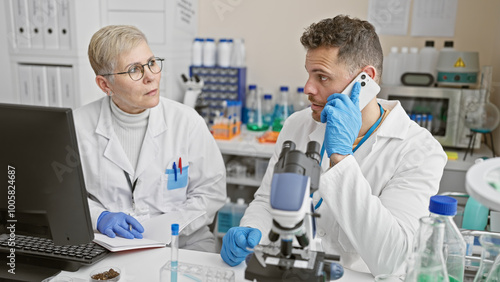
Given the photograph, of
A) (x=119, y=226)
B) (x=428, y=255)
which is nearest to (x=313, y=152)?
(x=428, y=255)

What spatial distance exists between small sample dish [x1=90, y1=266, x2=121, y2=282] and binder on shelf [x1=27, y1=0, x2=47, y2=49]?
187cm

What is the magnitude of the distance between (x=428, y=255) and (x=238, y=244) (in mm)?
492

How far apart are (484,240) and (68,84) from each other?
2.29 m

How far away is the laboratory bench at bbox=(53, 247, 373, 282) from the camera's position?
110cm

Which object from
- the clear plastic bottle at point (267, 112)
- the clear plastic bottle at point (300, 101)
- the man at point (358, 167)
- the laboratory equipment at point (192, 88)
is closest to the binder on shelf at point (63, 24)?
the laboratory equipment at point (192, 88)

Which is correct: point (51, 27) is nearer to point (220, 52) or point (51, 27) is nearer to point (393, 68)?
point (220, 52)

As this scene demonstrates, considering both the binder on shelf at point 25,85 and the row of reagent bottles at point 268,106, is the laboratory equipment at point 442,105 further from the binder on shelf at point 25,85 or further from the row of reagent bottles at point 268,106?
the binder on shelf at point 25,85

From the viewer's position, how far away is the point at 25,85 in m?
2.58

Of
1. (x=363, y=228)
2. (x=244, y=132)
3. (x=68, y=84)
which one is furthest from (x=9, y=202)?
(x=244, y=132)

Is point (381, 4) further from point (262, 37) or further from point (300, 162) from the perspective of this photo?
point (300, 162)

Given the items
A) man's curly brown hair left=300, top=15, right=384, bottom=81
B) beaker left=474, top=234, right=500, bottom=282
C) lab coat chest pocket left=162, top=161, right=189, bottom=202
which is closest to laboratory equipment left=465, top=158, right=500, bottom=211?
beaker left=474, top=234, right=500, bottom=282

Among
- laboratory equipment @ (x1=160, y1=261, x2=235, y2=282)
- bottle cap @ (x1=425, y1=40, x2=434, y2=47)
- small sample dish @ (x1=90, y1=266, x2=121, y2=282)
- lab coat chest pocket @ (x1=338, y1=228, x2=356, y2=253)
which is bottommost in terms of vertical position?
lab coat chest pocket @ (x1=338, y1=228, x2=356, y2=253)

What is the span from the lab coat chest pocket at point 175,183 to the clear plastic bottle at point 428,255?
107cm

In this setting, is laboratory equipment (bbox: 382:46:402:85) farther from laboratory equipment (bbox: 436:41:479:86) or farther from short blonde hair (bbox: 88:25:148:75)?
short blonde hair (bbox: 88:25:148:75)
